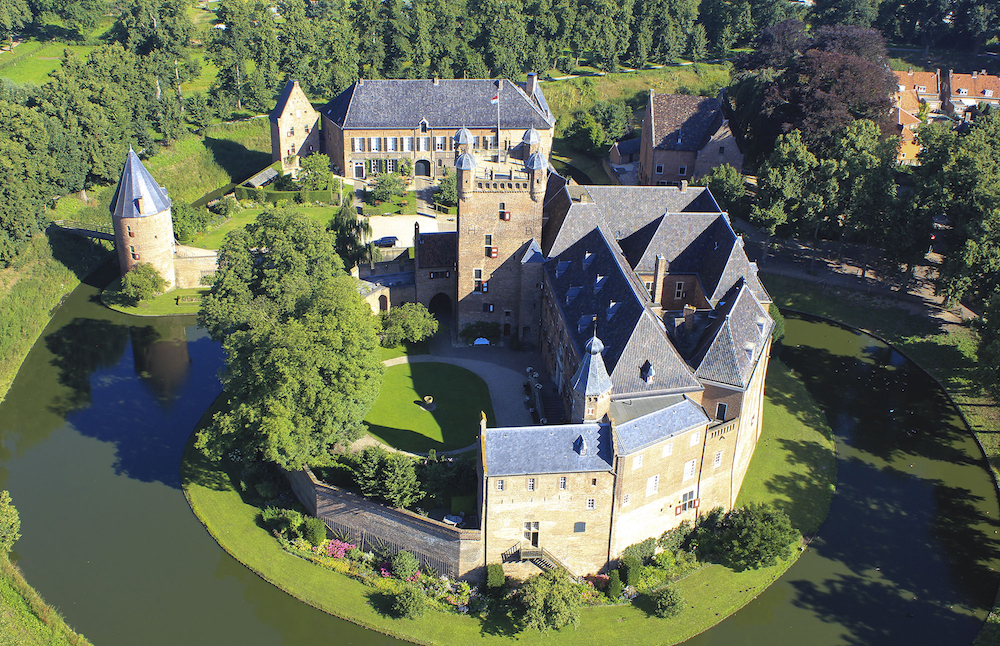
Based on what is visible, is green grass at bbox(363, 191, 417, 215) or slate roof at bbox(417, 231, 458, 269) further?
green grass at bbox(363, 191, 417, 215)

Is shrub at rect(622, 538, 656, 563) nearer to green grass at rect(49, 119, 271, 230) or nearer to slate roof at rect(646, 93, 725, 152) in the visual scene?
slate roof at rect(646, 93, 725, 152)

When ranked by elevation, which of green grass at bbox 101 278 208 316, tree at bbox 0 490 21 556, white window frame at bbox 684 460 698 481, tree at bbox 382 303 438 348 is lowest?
tree at bbox 0 490 21 556

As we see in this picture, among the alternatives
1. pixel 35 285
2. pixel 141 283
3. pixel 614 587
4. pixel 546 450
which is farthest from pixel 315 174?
pixel 614 587

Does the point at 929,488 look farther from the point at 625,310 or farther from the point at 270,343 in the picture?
the point at 270,343

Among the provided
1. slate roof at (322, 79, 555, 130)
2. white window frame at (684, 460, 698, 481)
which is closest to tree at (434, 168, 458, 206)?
slate roof at (322, 79, 555, 130)

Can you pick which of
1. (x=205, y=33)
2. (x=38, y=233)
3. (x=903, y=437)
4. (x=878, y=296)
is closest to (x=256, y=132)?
(x=205, y=33)

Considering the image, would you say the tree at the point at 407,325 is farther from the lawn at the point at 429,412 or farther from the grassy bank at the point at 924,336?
the grassy bank at the point at 924,336
